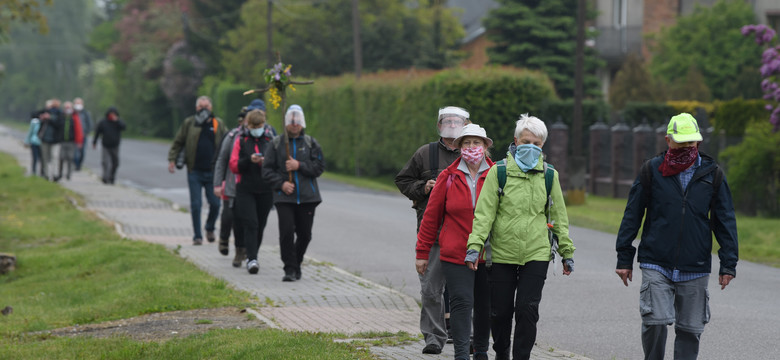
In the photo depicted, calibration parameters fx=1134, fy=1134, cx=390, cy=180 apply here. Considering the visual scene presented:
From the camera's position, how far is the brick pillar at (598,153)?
2692cm

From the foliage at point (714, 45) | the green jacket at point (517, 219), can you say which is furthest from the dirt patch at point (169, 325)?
the foliage at point (714, 45)

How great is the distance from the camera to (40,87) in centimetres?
13000

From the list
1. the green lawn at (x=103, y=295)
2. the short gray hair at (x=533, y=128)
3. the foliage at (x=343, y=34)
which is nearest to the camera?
the short gray hair at (x=533, y=128)

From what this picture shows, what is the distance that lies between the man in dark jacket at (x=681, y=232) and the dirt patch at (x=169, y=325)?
325 centimetres

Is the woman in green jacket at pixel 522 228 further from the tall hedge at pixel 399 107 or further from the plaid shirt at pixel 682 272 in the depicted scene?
the tall hedge at pixel 399 107

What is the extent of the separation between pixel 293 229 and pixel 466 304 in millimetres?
4530

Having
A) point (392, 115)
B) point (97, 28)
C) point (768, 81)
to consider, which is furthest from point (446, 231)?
point (97, 28)

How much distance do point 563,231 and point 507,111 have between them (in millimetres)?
20827

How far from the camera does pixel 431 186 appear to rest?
25.4ft

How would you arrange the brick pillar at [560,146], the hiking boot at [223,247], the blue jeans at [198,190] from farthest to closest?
the brick pillar at [560,146]
the blue jeans at [198,190]
the hiking boot at [223,247]

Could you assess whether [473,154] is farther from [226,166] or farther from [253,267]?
[226,166]

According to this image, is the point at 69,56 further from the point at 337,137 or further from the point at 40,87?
the point at 337,137

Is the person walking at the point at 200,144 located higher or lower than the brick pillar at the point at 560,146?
higher

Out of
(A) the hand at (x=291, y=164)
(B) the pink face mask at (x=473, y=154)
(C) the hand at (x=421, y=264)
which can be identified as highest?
(B) the pink face mask at (x=473, y=154)
